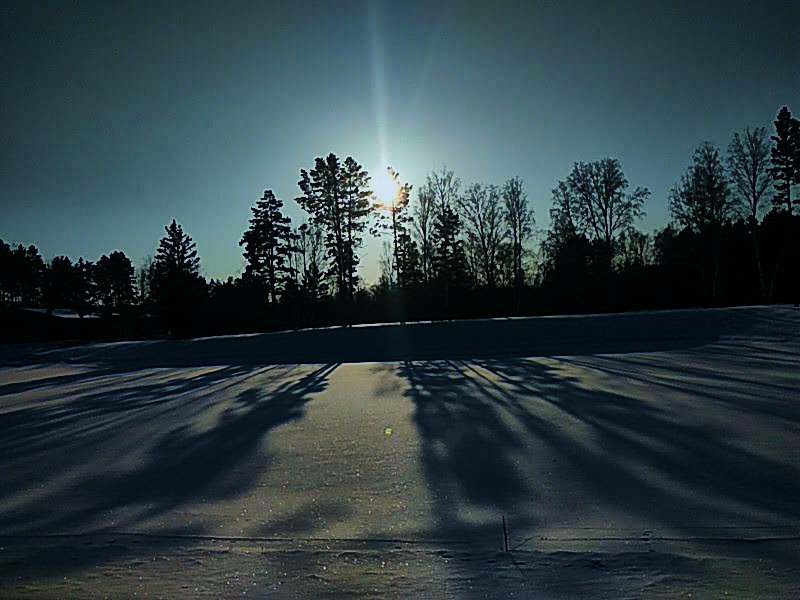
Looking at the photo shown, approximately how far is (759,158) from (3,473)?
3925 centimetres

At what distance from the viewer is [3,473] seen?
5586 mm

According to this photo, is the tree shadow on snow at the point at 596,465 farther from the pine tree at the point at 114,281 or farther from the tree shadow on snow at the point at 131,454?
the pine tree at the point at 114,281

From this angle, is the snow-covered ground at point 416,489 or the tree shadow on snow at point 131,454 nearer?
the snow-covered ground at point 416,489

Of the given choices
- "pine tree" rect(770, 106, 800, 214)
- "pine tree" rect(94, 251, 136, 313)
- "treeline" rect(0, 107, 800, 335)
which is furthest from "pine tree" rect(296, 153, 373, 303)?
"pine tree" rect(94, 251, 136, 313)

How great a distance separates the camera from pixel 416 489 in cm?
459

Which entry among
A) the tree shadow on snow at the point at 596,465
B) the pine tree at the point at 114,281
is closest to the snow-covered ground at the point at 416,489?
the tree shadow on snow at the point at 596,465

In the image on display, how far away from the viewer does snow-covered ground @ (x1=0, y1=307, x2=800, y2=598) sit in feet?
9.67

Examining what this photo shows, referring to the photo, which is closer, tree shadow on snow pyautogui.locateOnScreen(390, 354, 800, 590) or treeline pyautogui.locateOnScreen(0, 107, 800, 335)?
tree shadow on snow pyautogui.locateOnScreen(390, 354, 800, 590)

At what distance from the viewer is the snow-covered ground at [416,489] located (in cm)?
295

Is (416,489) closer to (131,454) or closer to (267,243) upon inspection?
(131,454)

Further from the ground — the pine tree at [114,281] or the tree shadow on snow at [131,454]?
the pine tree at [114,281]

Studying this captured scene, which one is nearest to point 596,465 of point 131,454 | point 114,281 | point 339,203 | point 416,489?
point 416,489

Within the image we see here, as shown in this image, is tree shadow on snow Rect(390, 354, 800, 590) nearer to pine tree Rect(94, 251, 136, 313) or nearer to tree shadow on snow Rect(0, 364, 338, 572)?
tree shadow on snow Rect(0, 364, 338, 572)

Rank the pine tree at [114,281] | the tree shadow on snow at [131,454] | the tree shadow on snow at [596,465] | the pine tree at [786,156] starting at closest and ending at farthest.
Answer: the tree shadow on snow at [596,465], the tree shadow on snow at [131,454], the pine tree at [786,156], the pine tree at [114,281]
